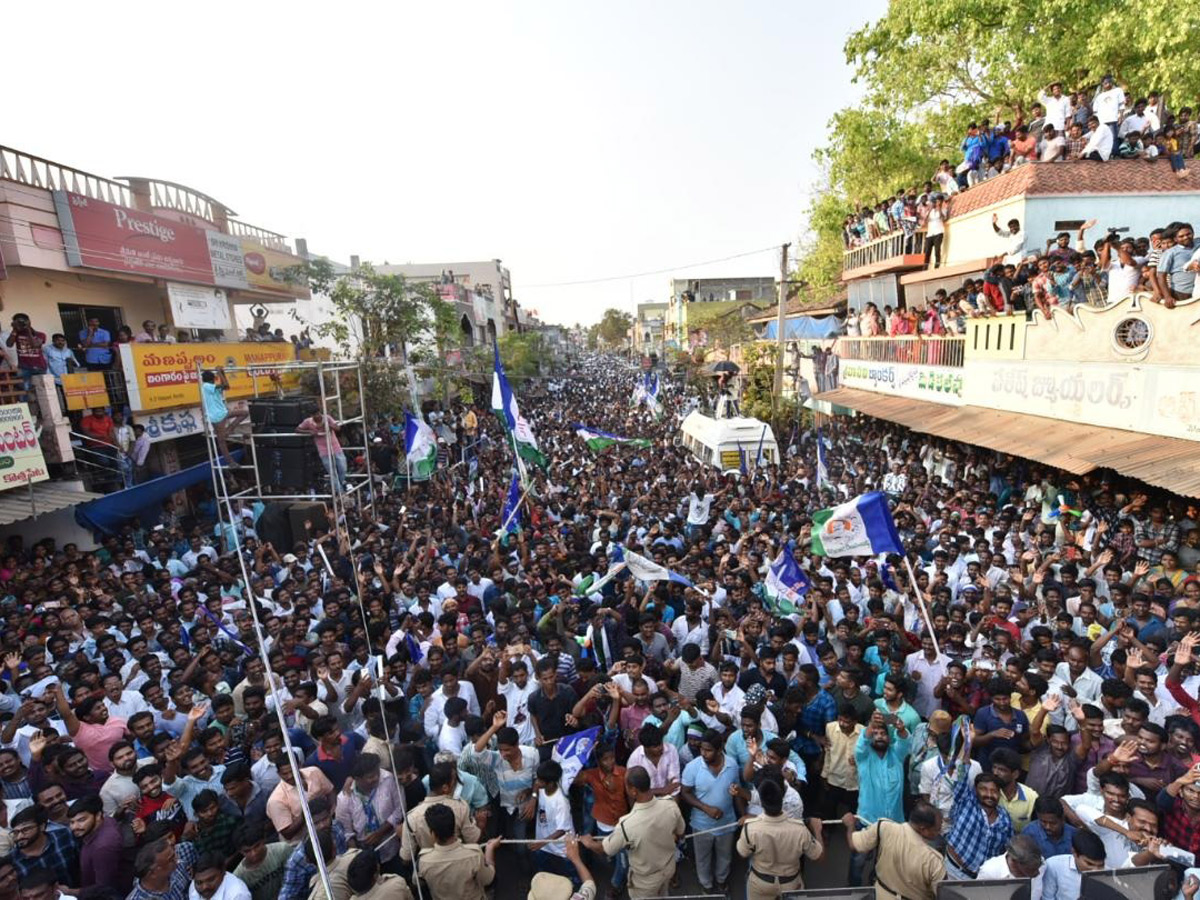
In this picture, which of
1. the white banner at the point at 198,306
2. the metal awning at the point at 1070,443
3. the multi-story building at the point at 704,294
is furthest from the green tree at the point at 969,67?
the multi-story building at the point at 704,294

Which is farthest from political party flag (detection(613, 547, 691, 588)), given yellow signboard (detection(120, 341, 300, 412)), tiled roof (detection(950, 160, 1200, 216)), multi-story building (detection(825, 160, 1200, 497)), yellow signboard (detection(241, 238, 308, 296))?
yellow signboard (detection(241, 238, 308, 296))

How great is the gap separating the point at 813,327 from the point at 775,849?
980 inches

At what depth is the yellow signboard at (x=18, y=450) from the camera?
10.0 metres

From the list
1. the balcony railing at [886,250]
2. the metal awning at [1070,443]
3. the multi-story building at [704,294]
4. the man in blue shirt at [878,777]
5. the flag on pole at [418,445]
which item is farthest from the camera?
the multi-story building at [704,294]

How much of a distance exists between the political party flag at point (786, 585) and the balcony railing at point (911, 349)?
8062 mm

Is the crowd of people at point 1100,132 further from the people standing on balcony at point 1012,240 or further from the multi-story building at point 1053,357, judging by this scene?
the people standing on balcony at point 1012,240

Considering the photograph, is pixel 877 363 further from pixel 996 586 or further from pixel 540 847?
pixel 540 847

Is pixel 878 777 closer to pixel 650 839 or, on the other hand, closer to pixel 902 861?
pixel 902 861

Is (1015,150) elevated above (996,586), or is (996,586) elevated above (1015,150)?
(1015,150)

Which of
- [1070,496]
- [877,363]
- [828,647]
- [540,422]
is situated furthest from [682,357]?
→ [828,647]

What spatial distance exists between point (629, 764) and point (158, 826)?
8.90ft

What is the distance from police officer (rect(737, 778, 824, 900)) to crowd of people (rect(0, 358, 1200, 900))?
0.02 meters

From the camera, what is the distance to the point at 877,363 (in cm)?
1734

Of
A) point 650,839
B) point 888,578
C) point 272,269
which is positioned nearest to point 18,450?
point 650,839
